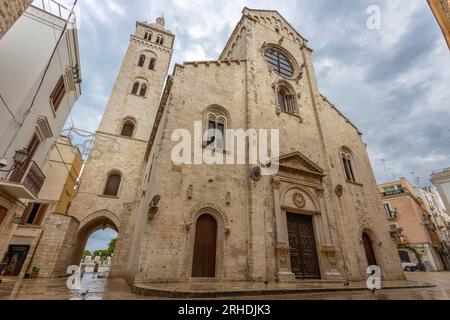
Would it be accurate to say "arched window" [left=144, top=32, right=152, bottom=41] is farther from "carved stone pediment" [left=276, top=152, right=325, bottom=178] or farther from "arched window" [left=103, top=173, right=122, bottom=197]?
"carved stone pediment" [left=276, top=152, right=325, bottom=178]

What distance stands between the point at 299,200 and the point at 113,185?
48.9 ft

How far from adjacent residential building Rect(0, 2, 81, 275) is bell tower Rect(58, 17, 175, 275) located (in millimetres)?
4989

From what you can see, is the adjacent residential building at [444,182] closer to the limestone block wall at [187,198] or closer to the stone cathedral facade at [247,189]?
the stone cathedral facade at [247,189]

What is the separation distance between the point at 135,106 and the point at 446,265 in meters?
45.2

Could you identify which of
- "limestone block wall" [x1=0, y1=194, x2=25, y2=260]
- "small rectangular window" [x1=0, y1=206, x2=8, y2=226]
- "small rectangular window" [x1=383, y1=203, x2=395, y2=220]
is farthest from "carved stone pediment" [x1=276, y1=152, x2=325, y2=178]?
"small rectangular window" [x1=383, y1=203, x2=395, y2=220]

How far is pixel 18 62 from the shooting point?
762 cm

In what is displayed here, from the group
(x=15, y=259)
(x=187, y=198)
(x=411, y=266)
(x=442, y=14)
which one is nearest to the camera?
(x=442, y=14)

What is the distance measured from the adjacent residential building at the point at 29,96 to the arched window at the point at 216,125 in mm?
6778

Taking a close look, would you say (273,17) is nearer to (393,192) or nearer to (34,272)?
(34,272)

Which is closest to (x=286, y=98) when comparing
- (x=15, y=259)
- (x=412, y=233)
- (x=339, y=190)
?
(x=339, y=190)

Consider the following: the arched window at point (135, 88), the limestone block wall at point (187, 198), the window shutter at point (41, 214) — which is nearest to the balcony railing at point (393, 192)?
the limestone block wall at point (187, 198)

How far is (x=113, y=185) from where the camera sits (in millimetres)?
17969
